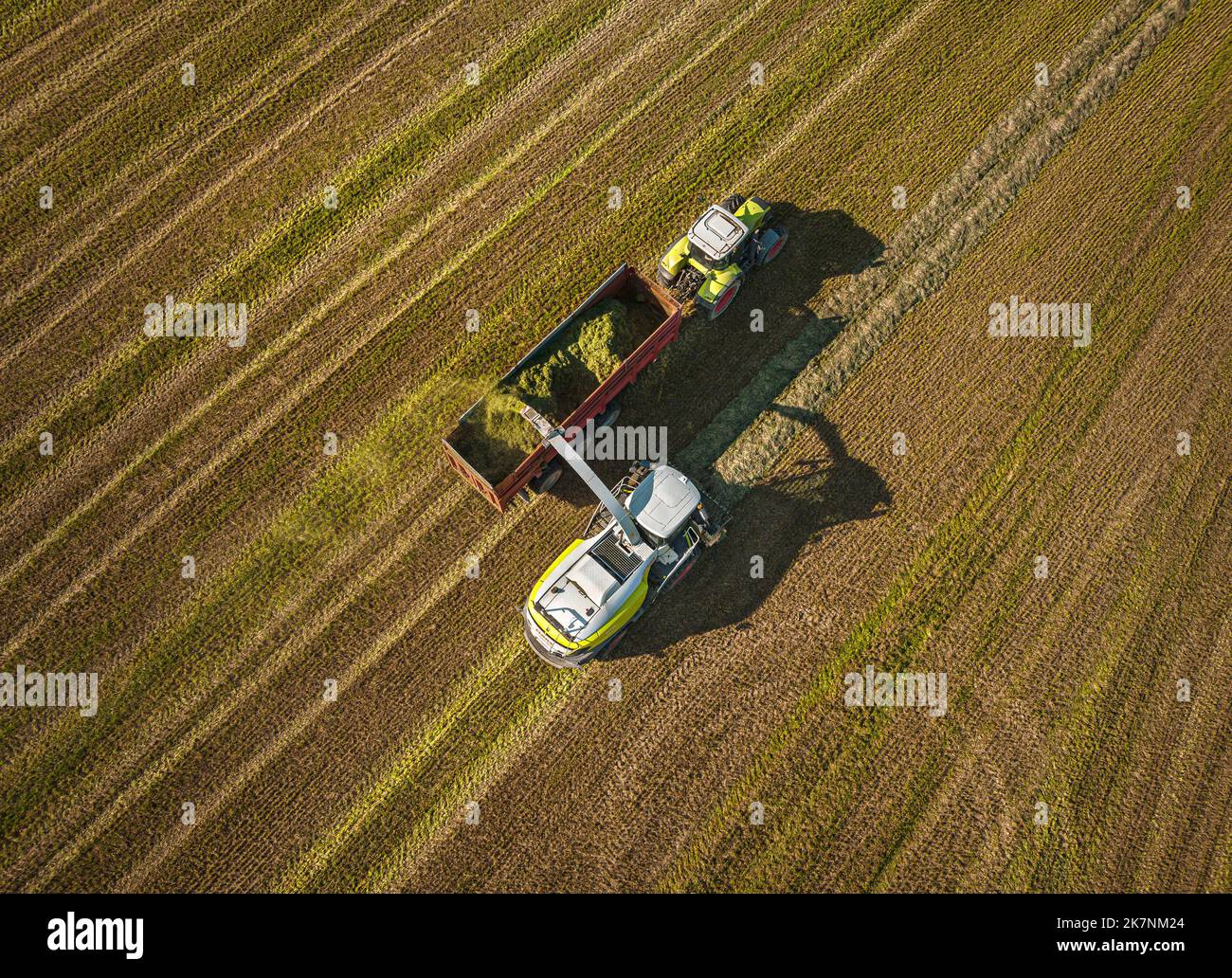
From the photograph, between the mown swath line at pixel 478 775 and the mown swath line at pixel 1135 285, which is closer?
the mown swath line at pixel 478 775

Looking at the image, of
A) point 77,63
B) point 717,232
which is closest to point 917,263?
point 717,232

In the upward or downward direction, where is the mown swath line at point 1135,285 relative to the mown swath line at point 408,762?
upward

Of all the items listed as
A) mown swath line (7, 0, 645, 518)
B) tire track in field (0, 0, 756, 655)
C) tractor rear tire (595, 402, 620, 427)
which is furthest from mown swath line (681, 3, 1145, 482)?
mown swath line (7, 0, 645, 518)

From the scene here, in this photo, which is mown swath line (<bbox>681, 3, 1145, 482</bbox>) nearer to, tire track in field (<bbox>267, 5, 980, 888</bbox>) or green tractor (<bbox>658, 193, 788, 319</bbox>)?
green tractor (<bbox>658, 193, 788, 319</bbox>)

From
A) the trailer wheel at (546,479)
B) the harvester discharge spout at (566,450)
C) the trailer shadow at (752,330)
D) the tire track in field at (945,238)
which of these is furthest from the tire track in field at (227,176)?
the tire track in field at (945,238)

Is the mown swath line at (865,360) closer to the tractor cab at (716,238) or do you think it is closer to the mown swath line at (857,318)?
the mown swath line at (857,318)
